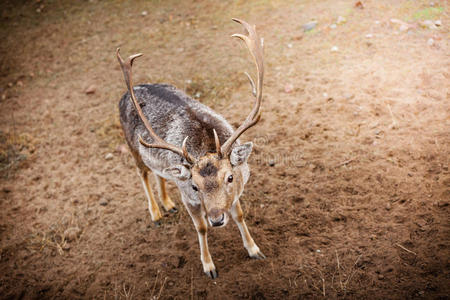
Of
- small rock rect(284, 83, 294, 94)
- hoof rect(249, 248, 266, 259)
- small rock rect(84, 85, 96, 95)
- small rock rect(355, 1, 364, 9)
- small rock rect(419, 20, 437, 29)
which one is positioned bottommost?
hoof rect(249, 248, 266, 259)

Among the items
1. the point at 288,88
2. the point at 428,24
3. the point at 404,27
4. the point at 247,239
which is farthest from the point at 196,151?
the point at 428,24

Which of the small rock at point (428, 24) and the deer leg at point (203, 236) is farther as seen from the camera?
the small rock at point (428, 24)

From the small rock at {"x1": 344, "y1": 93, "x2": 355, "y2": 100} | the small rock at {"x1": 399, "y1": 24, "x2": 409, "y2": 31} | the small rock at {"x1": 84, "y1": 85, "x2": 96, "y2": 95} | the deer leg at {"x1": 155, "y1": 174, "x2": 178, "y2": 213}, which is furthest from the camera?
the small rock at {"x1": 84, "y1": 85, "x2": 96, "y2": 95}

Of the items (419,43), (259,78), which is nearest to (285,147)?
(259,78)

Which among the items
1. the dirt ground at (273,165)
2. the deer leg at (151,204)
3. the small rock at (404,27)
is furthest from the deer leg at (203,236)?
the small rock at (404,27)

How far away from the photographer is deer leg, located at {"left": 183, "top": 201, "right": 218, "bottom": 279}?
4031 mm

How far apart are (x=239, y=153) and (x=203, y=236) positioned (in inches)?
49.6

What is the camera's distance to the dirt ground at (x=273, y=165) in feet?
12.9

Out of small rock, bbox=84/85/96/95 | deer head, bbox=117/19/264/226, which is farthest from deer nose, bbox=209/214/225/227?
small rock, bbox=84/85/96/95

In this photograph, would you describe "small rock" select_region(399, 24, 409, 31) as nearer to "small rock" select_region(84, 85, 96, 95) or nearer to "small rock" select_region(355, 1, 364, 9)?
"small rock" select_region(355, 1, 364, 9)

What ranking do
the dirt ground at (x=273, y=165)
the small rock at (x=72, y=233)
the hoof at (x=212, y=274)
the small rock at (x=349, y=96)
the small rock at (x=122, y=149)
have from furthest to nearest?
the small rock at (x=122, y=149)
the small rock at (x=349, y=96)
the small rock at (x=72, y=233)
the hoof at (x=212, y=274)
the dirt ground at (x=273, y=165)

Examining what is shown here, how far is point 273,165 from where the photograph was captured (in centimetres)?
534

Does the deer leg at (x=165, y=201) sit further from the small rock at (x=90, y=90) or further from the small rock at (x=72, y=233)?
the small rock at (x=90, y=90)

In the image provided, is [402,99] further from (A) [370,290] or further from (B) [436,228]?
(A) [370,290]
